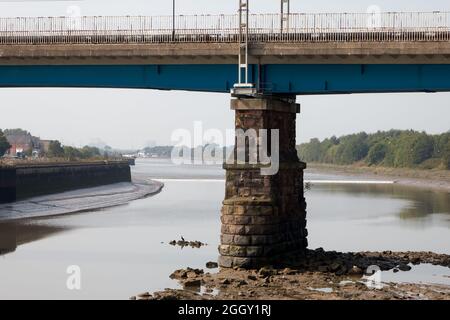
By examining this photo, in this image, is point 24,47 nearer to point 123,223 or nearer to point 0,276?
point 0,276

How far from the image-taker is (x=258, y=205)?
4091cm

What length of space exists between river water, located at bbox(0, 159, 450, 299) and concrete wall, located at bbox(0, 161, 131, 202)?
10275mm

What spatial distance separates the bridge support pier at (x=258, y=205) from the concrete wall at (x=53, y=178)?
47130 millimetres

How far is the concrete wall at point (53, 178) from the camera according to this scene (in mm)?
86250

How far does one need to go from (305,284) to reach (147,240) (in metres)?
20.8

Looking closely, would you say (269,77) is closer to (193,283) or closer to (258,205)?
(258,205)

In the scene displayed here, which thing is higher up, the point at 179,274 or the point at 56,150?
the point at 56,150

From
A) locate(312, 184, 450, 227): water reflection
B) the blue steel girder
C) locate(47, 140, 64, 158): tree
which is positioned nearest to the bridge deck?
the blue steel girder

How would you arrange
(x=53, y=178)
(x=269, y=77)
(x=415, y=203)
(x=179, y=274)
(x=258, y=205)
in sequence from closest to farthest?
(x=179, y=274) → (x=258, y=205) → (x=269, y=77) → (x=415, y=203) → (x=53, y=178)

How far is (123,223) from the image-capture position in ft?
229

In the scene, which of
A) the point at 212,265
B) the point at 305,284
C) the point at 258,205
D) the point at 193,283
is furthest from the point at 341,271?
the point at 193,283

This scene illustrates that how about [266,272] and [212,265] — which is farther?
[212,265]

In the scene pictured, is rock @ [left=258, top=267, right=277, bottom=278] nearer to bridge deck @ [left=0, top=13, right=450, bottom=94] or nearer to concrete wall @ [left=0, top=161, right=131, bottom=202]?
bridge deck @ [left=0, top=13, right=450, bottom=94]

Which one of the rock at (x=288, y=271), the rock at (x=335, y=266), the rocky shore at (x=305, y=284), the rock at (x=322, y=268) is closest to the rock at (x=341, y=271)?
the rocky shore at (x=305, y=284)
